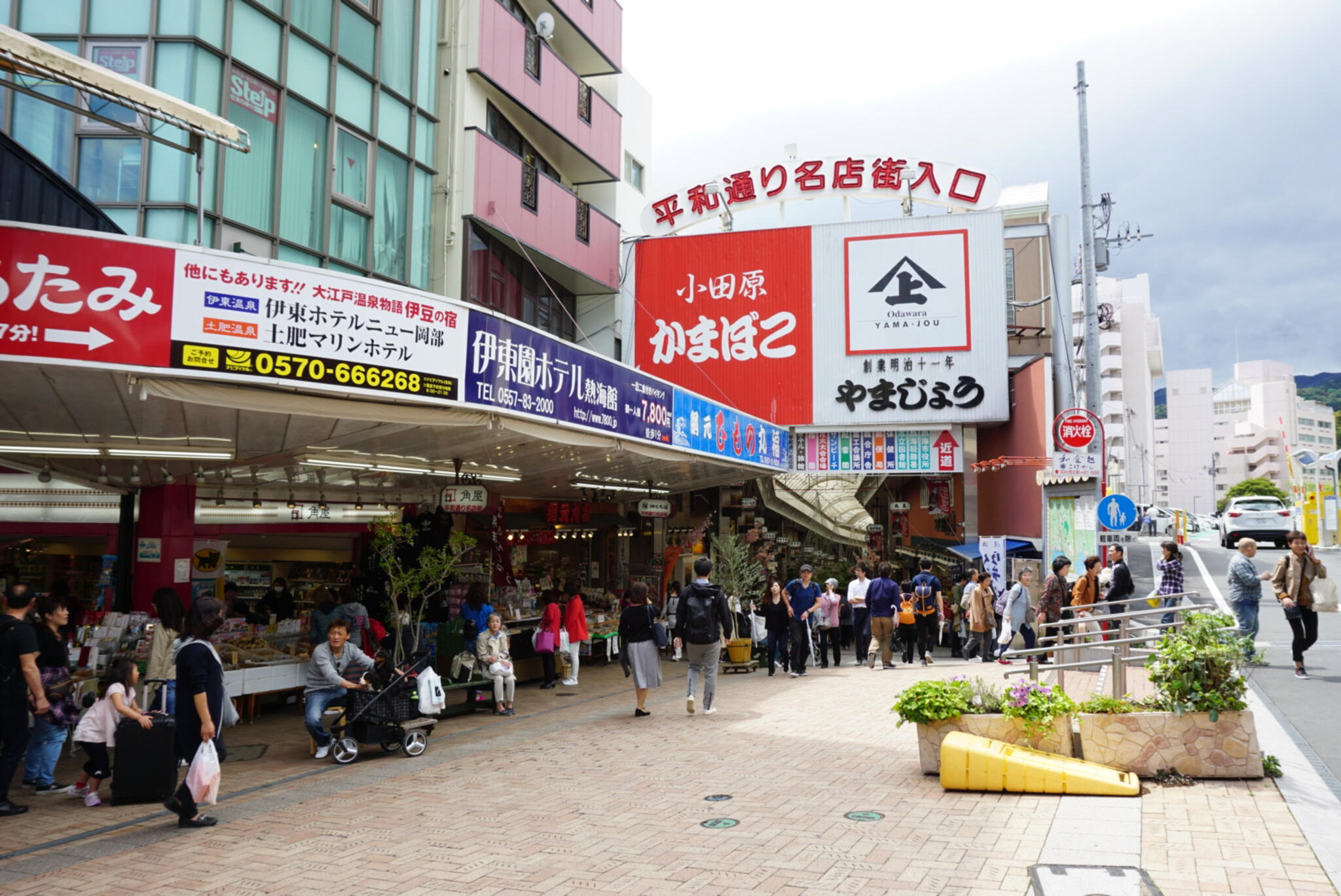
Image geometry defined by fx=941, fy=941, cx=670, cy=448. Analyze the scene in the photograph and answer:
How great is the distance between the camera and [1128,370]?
8606 centimetres

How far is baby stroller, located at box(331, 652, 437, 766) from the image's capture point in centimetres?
880

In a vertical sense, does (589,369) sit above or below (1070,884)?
above

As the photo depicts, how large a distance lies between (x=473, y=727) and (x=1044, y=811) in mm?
6543

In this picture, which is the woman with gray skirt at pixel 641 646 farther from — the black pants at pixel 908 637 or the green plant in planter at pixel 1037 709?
the black pants at pixel 908 637

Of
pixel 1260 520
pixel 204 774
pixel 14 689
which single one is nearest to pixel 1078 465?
pixel 1260 520

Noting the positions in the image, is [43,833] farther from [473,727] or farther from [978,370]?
[978,370]

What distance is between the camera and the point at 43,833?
6547 millimetres

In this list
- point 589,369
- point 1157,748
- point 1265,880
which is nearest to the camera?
point 1265,880

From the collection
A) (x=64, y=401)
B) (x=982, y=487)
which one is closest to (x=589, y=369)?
(x=64, y=401)

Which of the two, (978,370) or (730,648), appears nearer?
(730,648)

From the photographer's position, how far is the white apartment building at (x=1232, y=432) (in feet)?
346

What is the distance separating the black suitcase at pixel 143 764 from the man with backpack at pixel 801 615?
29.9 feet

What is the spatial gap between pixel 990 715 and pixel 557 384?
5.74 m

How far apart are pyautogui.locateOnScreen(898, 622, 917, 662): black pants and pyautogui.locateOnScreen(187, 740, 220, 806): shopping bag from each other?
1129cm
